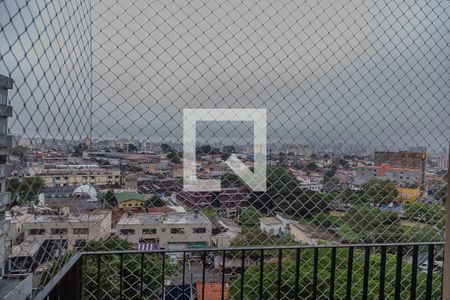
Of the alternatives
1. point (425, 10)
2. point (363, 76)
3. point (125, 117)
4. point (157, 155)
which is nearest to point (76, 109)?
point (125, 117)

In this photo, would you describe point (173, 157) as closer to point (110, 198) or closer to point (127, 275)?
point (110, 198)

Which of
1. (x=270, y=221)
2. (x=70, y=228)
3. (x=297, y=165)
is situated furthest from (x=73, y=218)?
(x=297, y=165)

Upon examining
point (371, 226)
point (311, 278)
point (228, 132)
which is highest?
point (228, 132)

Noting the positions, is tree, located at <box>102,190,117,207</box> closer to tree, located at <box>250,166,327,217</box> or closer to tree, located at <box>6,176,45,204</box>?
tree, located at <box>6,176,45,204</box>

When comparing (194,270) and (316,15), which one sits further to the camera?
(316,15)

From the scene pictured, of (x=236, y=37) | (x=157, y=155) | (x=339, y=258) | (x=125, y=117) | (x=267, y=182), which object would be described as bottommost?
(x=339, y=258)

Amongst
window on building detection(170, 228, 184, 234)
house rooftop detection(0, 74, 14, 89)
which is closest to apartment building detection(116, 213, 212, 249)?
window on building detection(170, 228, 184, 234)

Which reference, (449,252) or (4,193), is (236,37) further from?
(449,252)
